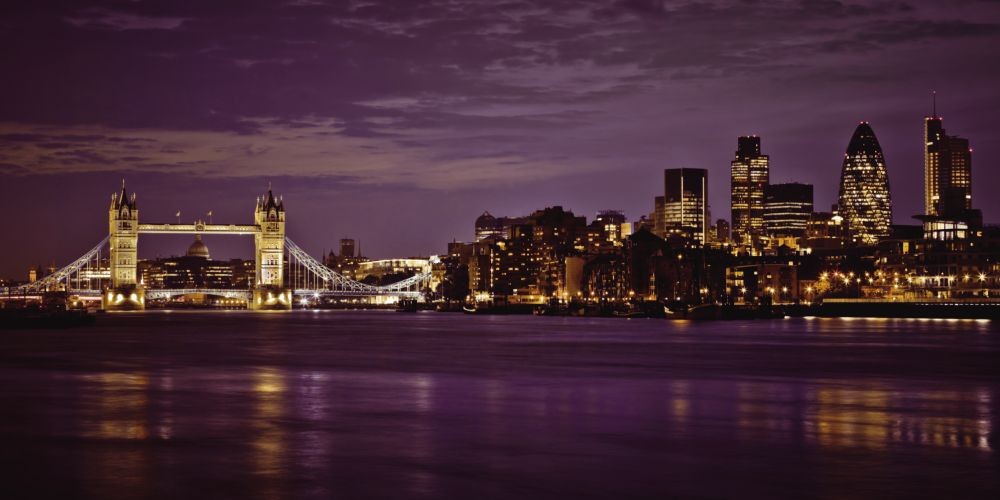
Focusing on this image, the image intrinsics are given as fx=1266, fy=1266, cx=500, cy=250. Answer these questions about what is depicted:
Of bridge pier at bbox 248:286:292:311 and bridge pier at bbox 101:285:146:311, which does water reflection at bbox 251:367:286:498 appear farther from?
bridge pier at bbox 101:285:146:311

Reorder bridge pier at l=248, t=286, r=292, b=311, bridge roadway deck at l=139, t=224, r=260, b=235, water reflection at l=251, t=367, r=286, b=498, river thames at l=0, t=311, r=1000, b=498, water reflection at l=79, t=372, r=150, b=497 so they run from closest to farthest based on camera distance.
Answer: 1. river thames at l=0, t=311, r=1000, b=498
2. water reflection at l=79, t=372, r=150, b=497
3. water reflection at l=251, t=367, r=286, b=498
4. bridge roadway deck at l=139, t=224, r=260, b=235
5. bridge pier at l=248, t=286, r=292, b=311

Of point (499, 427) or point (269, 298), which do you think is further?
point (269, 298)

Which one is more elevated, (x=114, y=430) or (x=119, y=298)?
(x=119, y=298)

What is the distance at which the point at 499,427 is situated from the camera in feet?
85.9

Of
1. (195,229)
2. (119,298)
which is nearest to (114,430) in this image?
(195,229)

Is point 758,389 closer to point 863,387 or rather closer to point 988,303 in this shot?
point 863,387

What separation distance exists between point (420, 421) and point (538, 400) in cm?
572

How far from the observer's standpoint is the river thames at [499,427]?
749 inches

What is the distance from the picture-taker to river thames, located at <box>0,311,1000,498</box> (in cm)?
1902

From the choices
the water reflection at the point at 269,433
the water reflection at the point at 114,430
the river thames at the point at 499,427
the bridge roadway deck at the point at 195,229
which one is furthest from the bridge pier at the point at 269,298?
the water reflection at the point at 269,433

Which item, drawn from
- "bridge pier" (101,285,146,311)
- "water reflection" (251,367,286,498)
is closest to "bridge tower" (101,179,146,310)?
"bridge pier" (101,285,146,311)

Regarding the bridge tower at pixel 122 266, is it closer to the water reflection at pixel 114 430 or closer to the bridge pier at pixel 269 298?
the bridge pier at pixel 269 298

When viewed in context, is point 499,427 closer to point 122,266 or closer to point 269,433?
point 269,433

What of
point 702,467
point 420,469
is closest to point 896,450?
point 702,467
